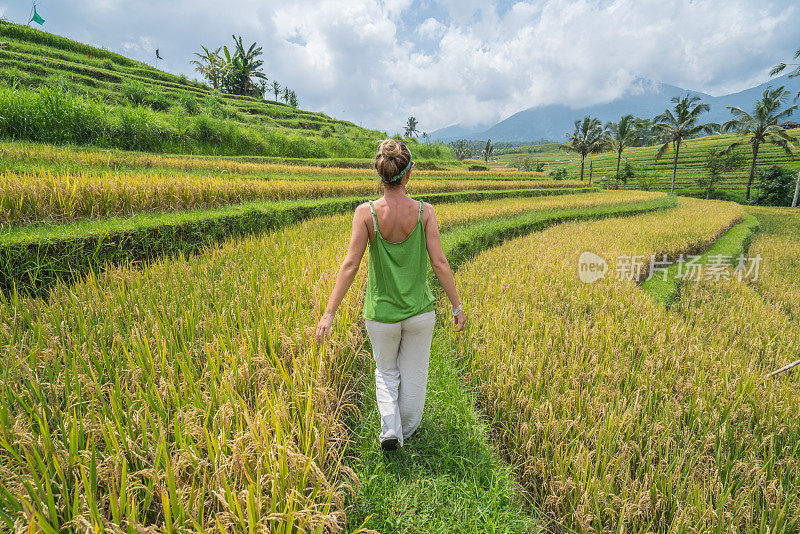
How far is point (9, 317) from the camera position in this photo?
7.79 feet

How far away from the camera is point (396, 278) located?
65.3 inches

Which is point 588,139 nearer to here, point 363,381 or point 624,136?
point 624,136

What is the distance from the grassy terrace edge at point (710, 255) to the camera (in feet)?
16.3

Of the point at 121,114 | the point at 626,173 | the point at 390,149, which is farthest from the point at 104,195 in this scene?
the point at 626,173

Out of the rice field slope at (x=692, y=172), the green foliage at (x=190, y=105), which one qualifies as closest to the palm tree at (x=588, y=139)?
the rice field slope at (x=692, y=172)

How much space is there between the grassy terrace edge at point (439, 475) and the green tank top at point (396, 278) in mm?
793

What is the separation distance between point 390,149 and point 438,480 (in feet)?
5.82

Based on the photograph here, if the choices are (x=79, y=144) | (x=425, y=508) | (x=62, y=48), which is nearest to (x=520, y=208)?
(x=425, y=508)

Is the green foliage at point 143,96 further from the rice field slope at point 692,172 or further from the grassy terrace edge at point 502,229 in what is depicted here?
the rice field slope at point 692,172

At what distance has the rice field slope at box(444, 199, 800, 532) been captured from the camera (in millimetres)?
1610

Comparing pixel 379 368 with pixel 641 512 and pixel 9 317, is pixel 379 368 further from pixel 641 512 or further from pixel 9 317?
pixel 9 317

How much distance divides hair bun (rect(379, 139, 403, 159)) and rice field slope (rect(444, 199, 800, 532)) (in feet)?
5.75

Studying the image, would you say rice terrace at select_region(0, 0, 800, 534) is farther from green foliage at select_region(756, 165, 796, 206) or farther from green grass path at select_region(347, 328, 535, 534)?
green foliage at select_region(756, 165, 796, 206)


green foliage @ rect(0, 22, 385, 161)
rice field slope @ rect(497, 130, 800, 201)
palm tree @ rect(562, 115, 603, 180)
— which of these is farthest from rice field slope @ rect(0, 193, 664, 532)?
rice field slope @ rect(497, 130, 800, 201)
